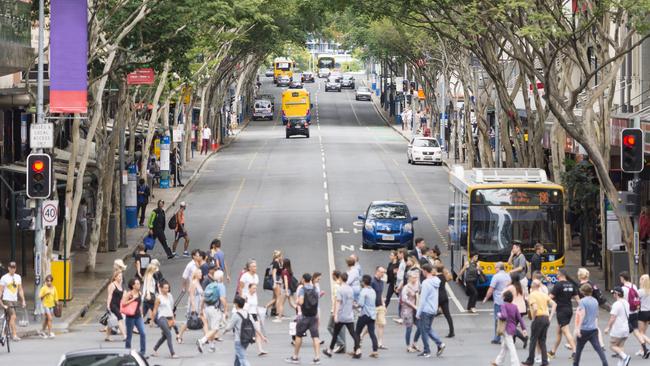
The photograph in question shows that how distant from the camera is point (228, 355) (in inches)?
966

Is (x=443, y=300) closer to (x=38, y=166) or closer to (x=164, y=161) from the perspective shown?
(x=38, y=166)

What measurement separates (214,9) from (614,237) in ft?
41.2

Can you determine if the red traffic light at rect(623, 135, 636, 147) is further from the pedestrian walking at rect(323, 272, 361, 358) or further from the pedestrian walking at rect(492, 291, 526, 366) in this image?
the pedestrian walking at rect(323, 272, 361, 358)

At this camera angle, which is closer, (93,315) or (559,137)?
(93,315)

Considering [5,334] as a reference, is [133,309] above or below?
above

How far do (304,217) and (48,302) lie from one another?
24.1 meters

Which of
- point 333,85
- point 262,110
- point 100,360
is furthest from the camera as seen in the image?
point 333,85

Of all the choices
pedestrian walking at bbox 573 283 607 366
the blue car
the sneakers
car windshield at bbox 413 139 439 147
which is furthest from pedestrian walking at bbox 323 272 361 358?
car windshield at bbox 413 139 439 147

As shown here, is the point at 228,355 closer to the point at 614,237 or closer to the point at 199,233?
the point at 614,237

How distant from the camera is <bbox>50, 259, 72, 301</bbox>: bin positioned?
3198cm

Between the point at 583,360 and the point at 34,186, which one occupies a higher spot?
the point at 34,186

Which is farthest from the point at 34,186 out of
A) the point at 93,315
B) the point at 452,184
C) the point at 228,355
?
the point at 452,184

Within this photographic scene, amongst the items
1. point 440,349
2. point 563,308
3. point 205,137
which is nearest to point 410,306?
point 440,349

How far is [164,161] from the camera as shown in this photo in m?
58.8
